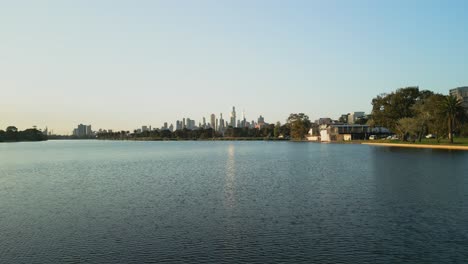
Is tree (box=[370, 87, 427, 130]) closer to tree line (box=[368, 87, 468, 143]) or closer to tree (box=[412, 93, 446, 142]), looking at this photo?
tree line (box=[368, 87, 468, 143])

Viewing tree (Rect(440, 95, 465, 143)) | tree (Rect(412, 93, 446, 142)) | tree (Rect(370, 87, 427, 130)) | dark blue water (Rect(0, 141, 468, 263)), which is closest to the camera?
dark blue water (Rect(0, 141, 468, 263))

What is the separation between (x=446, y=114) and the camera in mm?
99125

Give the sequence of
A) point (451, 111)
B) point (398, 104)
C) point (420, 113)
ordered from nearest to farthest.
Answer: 1. point (451, 111)
2. point (420, 113)
3. point (398, 104)

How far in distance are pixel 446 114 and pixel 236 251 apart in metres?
97.1

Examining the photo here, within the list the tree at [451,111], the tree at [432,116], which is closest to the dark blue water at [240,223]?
the tree at [451,111]

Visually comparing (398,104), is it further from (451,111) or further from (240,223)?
(240,223)

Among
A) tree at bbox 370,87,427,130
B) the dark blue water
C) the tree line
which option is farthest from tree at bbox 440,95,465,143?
the dark blue water

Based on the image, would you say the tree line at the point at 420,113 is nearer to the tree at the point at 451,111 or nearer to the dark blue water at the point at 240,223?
the tree at the point at 451,111

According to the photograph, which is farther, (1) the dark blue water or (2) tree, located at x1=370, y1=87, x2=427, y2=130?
(2) tree, located at x1=370, y1=87, x2=427, y2=130

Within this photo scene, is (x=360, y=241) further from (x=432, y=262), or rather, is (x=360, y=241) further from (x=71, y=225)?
(x=71, y=225)

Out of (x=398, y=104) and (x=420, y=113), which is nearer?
(x=420, y=113)

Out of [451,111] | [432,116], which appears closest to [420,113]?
[432,116]

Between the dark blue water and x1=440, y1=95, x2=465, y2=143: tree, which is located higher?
x1=440, y1=95, x2=465, y2=143: tree

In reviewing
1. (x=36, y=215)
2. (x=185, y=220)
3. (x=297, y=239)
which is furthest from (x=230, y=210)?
(x=36, y=215)
